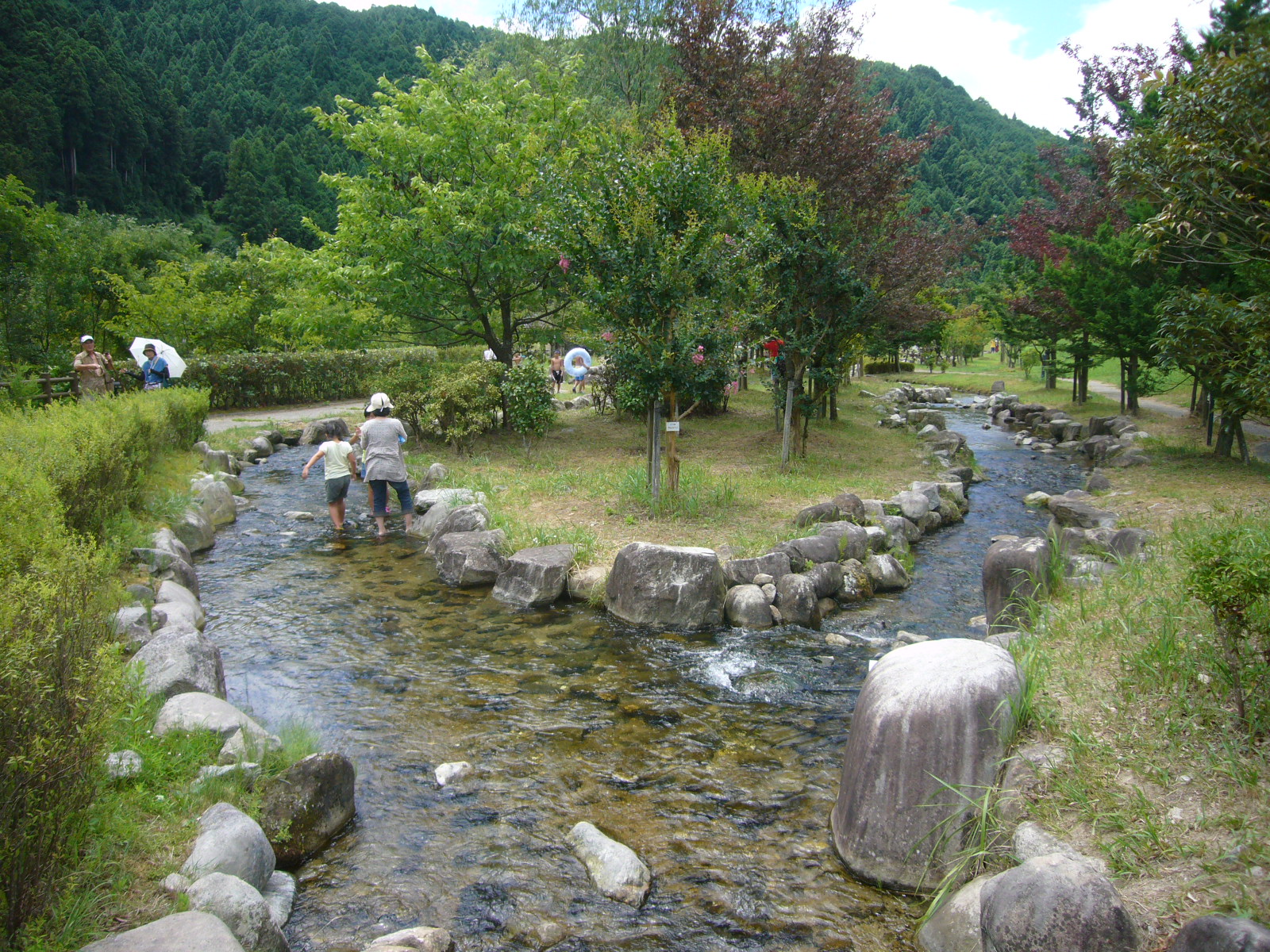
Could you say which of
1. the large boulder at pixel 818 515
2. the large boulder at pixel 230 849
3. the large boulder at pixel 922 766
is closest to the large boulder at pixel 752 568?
the large boulder at pixel 818 515

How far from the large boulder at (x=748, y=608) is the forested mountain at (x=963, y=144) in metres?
53.7

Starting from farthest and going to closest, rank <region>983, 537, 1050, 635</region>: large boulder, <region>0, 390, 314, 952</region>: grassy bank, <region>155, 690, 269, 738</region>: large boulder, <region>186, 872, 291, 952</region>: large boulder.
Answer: <region>983, 537, 1050, 635</region>: large boulder < <region>155, 690, 269, 738</region>: large boulder < <region>186, 872, 291, 952</region>: large boulder < <region>0, 390, 314, 952</region>: grassy bank

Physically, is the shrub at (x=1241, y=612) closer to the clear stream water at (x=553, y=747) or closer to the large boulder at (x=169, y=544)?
the clear stream water at (x=553, y=747)

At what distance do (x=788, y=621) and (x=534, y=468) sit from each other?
22.7 ft

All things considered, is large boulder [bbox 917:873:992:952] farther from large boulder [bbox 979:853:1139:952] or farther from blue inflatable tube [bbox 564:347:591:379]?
blue inflatable tube [bbox 564:347:591:379]

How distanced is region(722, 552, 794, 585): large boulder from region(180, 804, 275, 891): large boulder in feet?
18.1

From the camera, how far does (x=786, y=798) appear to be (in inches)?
201

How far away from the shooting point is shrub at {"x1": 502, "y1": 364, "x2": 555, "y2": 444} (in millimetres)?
14781

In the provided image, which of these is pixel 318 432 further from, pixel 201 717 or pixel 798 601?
pixel 201 717

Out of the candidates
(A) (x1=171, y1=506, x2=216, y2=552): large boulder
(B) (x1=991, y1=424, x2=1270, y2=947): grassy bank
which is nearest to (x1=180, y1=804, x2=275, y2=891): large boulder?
(B) (x1=991, y1=424, x2=1270, y2=947): grassy bank

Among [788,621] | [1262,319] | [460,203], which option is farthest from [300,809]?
[460,203]

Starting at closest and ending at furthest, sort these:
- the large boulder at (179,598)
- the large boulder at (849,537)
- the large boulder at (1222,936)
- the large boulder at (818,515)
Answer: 1. the large boulder at (1222,936)
2. the large boulder at (179,598)
3. the large boulder at (849,537)
4. the large boulder at (818,515)

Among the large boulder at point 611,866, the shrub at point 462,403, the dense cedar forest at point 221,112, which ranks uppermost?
the dense cedar forest at point 221,112

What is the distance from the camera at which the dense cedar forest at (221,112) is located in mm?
54531
